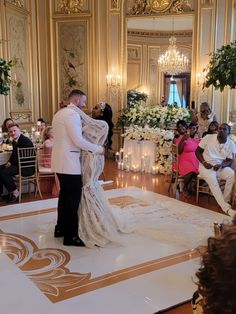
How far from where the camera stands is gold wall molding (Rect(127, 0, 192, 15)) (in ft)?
31.6

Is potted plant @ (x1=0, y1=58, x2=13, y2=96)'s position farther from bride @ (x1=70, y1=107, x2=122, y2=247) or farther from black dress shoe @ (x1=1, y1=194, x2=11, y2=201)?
bride @ (x1=70, y1=107, x2=122, y2=247)

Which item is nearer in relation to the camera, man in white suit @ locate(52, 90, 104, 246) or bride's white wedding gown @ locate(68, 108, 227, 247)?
man in white suit @ locate(52, 90, 104, 246)

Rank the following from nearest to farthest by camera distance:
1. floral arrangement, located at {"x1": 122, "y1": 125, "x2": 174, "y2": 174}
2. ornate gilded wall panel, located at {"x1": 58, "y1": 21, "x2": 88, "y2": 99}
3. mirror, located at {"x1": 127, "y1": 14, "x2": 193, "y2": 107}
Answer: floral arrangement, located at {"x1": 122, "y1": 125, "x2": 174, "y2": 174}, ornate gilded wall panel, located at {"x1": 58, "y1": 21, "x2": 88, "y2": 99}, mirror, located at {"x1": 127, "y1": 14, "x2": 193, "y2": 107}

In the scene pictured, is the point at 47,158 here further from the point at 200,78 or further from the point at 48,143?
the point at 200,78

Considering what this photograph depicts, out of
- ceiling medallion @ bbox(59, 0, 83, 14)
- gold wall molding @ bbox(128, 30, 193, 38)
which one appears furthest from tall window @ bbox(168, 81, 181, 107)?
ceiling medallion @ bbox(59, 0, 83, 14)

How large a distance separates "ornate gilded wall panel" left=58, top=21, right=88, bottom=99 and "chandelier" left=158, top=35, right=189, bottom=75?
311cm

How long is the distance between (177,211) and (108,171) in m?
3.30

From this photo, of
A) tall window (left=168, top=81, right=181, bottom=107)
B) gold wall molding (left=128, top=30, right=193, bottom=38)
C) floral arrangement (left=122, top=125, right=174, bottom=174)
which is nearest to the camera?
floral arrangement (left=122, top=125, right=174, bottom=174)

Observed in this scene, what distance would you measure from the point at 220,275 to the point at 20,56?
32.4 ft

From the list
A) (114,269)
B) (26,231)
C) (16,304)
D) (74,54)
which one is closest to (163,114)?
(74,54)

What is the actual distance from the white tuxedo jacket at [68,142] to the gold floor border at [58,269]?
945 mm

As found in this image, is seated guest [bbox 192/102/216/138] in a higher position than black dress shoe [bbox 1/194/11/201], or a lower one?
higher

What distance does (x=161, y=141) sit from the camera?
8117 millimetres

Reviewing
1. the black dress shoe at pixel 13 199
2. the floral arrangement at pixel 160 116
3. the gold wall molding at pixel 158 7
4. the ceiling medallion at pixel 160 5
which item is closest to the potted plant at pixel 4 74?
the black dress shoe at pixel 13 199
